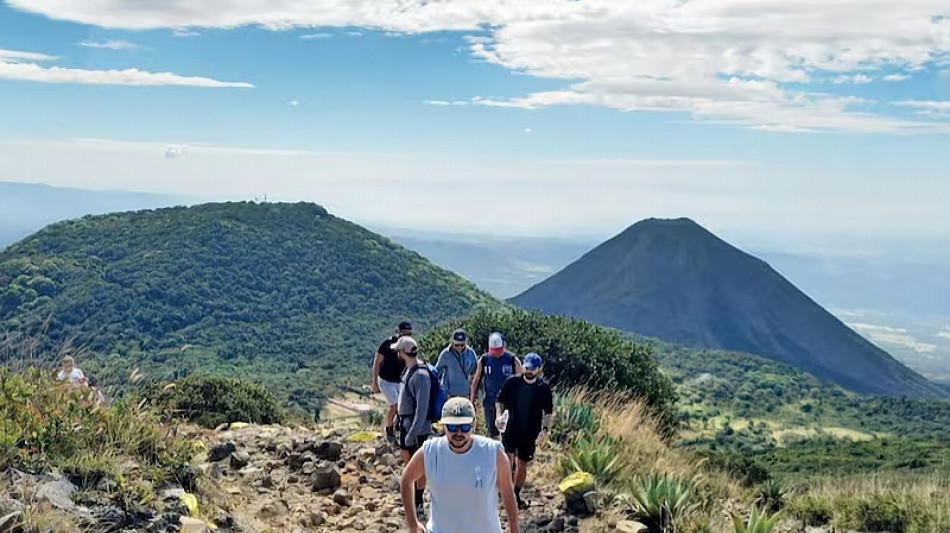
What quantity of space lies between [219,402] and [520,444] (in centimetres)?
778

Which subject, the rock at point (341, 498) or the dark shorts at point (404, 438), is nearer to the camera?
the dark shorts at point (404, 438)

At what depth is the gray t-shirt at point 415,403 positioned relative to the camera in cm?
808

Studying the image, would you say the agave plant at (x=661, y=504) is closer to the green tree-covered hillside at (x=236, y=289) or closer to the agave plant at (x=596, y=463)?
the agave plant at (x=596, y=463)

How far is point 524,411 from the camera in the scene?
8.20 metres

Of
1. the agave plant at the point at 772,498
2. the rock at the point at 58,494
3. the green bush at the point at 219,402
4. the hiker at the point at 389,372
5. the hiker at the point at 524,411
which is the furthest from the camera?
the green bush at the point at 219,402

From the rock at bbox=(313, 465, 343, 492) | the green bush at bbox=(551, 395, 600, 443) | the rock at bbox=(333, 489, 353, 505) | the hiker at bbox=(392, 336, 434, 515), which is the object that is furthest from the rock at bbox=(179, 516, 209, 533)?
the green bush at bbox=(551, 395, 600, 443)

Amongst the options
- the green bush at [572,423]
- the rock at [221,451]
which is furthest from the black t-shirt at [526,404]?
the rock at [221,451]

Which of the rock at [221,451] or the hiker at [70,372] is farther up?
the hiker at [70,372]

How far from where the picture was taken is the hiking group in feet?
16.5

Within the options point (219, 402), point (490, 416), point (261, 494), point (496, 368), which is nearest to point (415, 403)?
point (496, 368)

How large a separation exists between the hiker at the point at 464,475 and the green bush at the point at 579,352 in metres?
10.9

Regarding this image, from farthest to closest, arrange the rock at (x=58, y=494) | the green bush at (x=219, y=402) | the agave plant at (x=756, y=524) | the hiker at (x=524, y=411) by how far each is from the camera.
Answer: the green bush at (x=219, y=402) < the hiker at (x=524, y=411) < the agave plant at (x=756, y=524) < the rock at (x=58, y=494)

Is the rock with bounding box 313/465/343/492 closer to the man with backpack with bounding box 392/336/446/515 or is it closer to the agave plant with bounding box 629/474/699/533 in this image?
the man with backpack with bounding box 392/336/446/515

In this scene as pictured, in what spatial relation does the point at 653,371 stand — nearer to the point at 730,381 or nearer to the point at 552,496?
the point at 552,496
